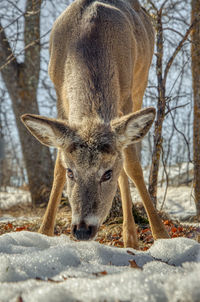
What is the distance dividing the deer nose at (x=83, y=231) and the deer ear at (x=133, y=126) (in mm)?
1140

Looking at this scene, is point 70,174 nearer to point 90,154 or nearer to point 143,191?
point 90,154

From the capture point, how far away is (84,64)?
14.9ft

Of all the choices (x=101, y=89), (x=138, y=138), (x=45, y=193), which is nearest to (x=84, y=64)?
(x=101, y=89)

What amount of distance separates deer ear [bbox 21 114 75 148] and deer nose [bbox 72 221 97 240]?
3.23 feet

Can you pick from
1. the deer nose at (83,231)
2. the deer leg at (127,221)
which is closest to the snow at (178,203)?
the deer leg at (127,221)

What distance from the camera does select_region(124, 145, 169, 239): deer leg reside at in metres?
4.62

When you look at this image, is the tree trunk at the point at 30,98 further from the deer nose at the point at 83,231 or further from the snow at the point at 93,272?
the deer nose at the point at 83,231

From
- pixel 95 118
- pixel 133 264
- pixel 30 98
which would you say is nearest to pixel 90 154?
pixel 95 118

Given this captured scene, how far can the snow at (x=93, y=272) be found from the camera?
1787 millimetres

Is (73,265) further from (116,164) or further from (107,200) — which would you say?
(116,164)

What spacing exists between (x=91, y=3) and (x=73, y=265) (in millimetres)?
4056

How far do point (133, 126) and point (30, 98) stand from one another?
6684 millimetres

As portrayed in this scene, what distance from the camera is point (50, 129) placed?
3.90 meters

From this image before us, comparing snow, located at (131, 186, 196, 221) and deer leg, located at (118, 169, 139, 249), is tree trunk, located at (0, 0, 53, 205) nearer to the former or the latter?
snow, located at (131, 186, 196, 221)
